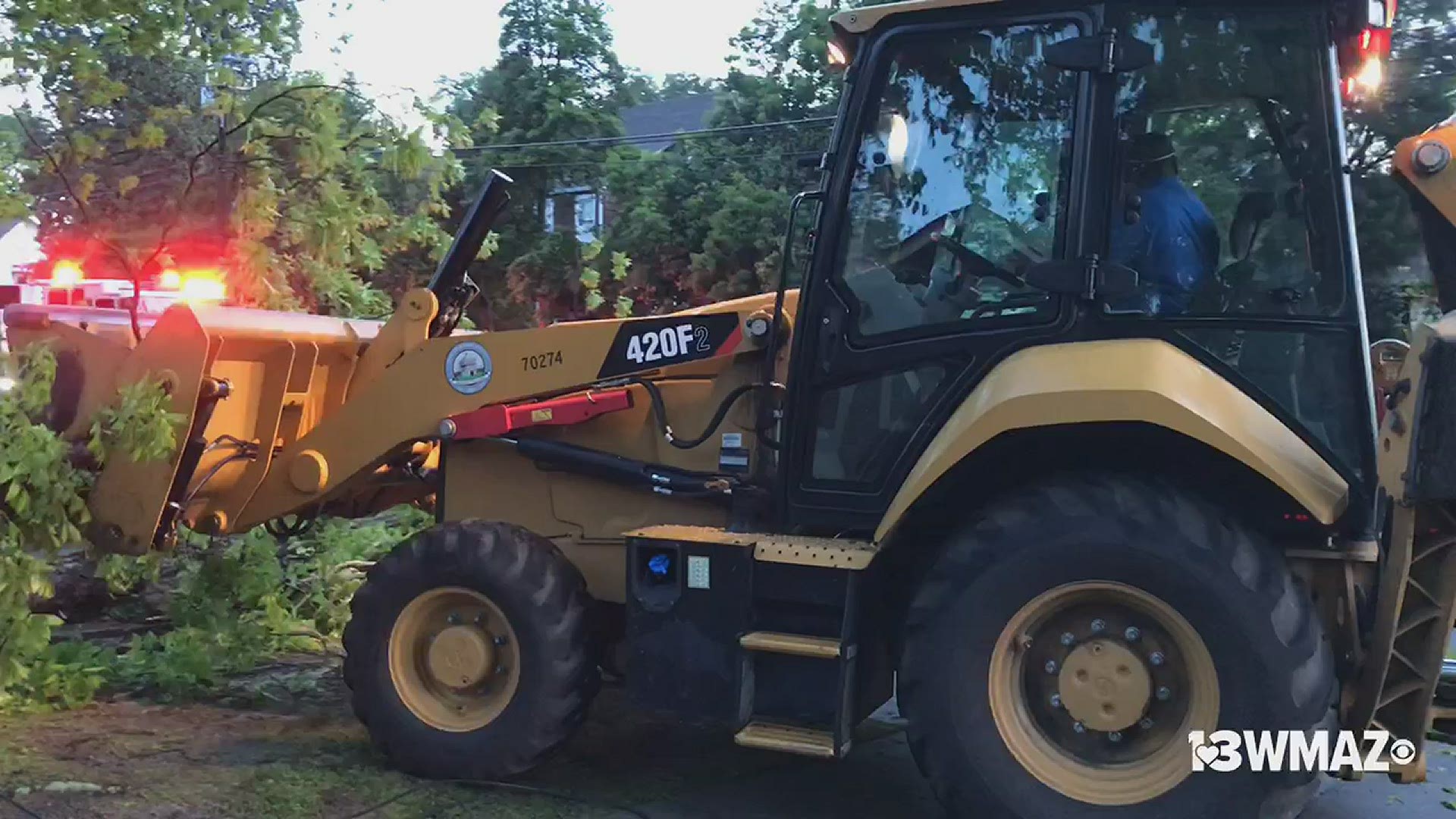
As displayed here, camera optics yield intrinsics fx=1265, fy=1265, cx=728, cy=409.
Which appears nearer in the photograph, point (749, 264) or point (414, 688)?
point (414, 688)

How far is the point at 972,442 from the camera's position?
3.88 metres

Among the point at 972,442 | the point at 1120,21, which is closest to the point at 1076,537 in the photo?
the point at 972,442

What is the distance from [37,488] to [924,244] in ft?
12.8

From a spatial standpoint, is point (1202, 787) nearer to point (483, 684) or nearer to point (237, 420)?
point (483, 684)

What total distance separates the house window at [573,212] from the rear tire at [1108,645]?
22.7 m

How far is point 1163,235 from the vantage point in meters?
3.97

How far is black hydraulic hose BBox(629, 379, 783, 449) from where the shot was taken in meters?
4.96

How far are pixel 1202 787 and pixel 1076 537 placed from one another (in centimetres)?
79

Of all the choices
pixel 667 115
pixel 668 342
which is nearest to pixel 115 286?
pixel 668 342

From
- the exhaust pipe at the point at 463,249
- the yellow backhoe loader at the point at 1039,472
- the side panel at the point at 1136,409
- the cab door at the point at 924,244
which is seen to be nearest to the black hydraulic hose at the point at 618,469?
the yellow backhoe loader at the point at 1039,472

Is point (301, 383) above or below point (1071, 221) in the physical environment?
below

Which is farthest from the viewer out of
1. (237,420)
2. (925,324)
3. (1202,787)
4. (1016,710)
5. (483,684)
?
(237,420)

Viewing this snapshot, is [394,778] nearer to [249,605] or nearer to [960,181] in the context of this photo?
[249,605]

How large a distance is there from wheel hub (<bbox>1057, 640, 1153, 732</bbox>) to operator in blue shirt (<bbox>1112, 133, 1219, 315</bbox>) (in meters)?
1.07
